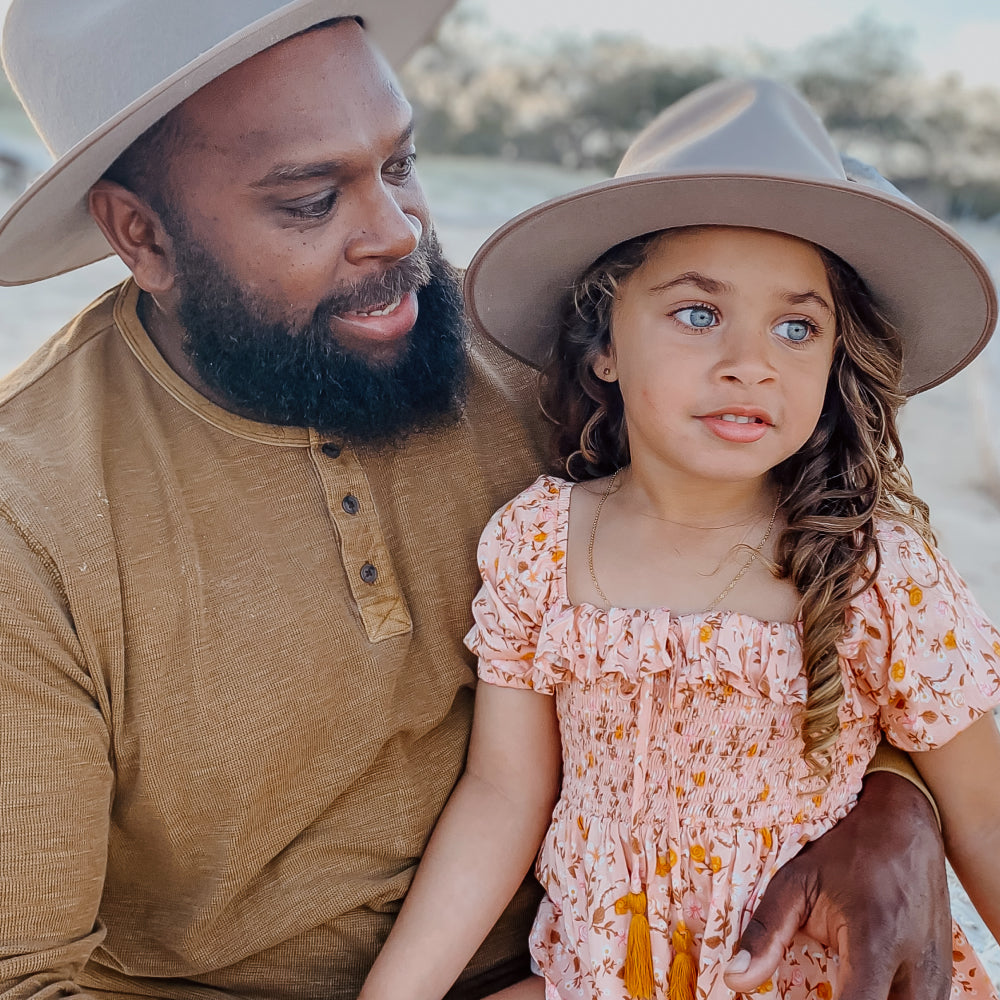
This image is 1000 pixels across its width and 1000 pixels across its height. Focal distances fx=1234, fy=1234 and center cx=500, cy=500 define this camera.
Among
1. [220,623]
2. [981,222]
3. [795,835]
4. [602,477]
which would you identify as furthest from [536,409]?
[981,222]

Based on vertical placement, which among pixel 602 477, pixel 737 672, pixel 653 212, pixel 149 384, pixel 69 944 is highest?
pixel 653 212

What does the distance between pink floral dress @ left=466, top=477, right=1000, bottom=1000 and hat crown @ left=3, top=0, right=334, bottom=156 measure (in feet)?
3.36

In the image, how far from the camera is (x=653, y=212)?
197 cm

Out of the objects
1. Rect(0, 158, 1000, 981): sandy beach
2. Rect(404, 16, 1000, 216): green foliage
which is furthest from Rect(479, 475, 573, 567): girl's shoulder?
Rect(404, 16, 1000, 216): green foliage

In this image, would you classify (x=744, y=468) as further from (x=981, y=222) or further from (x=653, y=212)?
(x=981, y=222)

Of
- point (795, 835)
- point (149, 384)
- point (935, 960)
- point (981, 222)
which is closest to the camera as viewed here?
point (935, 960)

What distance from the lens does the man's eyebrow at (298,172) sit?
2203 mm

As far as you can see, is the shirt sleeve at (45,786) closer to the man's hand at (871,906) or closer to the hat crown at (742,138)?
the man's hand at (871,906)

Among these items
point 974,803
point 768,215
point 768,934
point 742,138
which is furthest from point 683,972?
point 742,138

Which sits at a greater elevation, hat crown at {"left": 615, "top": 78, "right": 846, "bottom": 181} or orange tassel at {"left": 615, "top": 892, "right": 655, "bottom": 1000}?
hat crown at {"left": 615, "top": 78, "right": 846, "bottom": 181}

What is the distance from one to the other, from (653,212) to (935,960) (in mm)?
1243

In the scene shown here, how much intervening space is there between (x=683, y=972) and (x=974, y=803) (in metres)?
0.56

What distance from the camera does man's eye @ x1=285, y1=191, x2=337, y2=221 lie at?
88.2 inches

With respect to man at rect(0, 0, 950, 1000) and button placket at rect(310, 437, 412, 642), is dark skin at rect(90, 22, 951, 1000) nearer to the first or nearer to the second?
man at rect(0, 0, 950, 1000)
